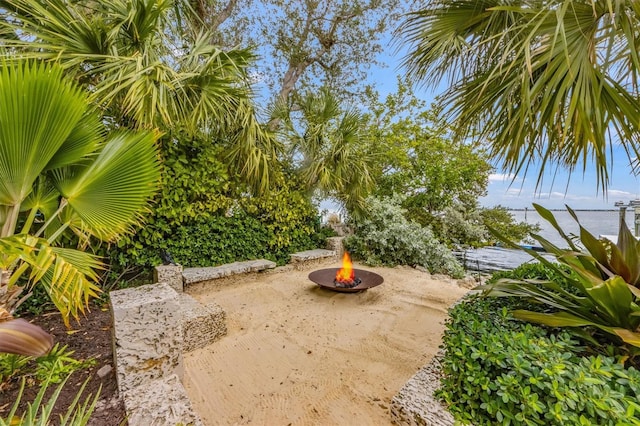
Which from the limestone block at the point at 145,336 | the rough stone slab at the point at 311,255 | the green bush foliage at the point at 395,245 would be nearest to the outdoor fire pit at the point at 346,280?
the rough stone slab at the point at 311,255

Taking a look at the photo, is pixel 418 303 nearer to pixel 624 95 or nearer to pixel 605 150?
pixel 605 150

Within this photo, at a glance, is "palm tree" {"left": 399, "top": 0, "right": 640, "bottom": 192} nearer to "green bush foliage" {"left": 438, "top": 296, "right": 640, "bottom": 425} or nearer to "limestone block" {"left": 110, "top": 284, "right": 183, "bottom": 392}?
"green bush foliage" {"left": 438, "top": 296, "right": 640, "bottom": 425}

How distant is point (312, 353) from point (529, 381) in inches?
76.3

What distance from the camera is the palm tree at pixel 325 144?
17.2 feet

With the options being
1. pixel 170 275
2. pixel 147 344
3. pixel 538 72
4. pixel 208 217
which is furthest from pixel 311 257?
pixel 538 72

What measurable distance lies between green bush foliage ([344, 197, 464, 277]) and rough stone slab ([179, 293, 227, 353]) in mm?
3613

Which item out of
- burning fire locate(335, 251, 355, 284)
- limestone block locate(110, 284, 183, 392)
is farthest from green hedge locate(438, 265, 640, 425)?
burning fire locate(335, 251, 355, 284)

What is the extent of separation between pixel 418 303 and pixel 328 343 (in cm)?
162

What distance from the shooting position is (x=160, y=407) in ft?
4.45

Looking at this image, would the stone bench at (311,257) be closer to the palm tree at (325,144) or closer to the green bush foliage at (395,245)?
the green bush foliage at (395,245)

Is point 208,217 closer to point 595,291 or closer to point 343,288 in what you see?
point 343,288

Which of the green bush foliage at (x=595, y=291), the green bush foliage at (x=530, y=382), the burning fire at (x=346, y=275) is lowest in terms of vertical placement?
the burning fire at (x=346, y=275)

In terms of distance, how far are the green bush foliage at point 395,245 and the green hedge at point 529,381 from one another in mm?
4306

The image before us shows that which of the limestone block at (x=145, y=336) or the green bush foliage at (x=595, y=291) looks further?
the limestone block at (x=145, y=336)
